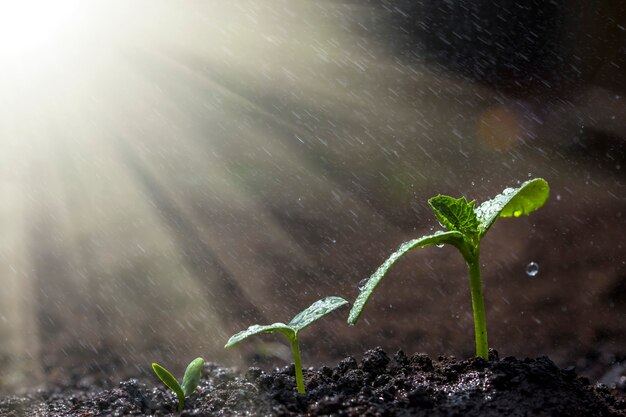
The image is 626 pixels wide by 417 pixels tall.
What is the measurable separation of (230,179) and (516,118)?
0.76 metres

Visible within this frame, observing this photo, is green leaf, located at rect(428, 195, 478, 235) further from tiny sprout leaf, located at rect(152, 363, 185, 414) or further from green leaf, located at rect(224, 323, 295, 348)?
tiny sprout leaf, located at rect(152, 363, 185, 414)

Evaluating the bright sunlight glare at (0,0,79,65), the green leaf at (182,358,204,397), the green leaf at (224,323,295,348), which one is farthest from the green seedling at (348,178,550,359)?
the bright sunlight glare at (0,0,79,65)

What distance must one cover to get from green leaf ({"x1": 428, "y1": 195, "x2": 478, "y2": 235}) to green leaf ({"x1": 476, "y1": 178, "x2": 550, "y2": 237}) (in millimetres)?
19

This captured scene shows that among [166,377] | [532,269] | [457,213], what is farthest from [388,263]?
[532,269]

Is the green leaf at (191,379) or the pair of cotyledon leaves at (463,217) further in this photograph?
the green leaf at (191,379)

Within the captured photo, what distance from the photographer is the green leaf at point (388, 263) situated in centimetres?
80

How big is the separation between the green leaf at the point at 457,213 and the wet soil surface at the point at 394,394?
0.67 feet

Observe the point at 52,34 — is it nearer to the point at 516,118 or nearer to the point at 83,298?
the point at 83,298

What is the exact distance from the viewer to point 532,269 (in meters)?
1.35

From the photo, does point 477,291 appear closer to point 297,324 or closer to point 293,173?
point 297,324

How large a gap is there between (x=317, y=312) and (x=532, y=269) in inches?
25.1

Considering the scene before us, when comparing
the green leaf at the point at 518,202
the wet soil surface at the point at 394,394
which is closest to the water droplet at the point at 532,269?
the wet soil surface at the point at 394,394

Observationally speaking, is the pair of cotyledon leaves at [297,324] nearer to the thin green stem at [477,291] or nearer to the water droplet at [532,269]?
the thin green stem at [477,291]

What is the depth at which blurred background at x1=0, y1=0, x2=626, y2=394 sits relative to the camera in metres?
1.30
